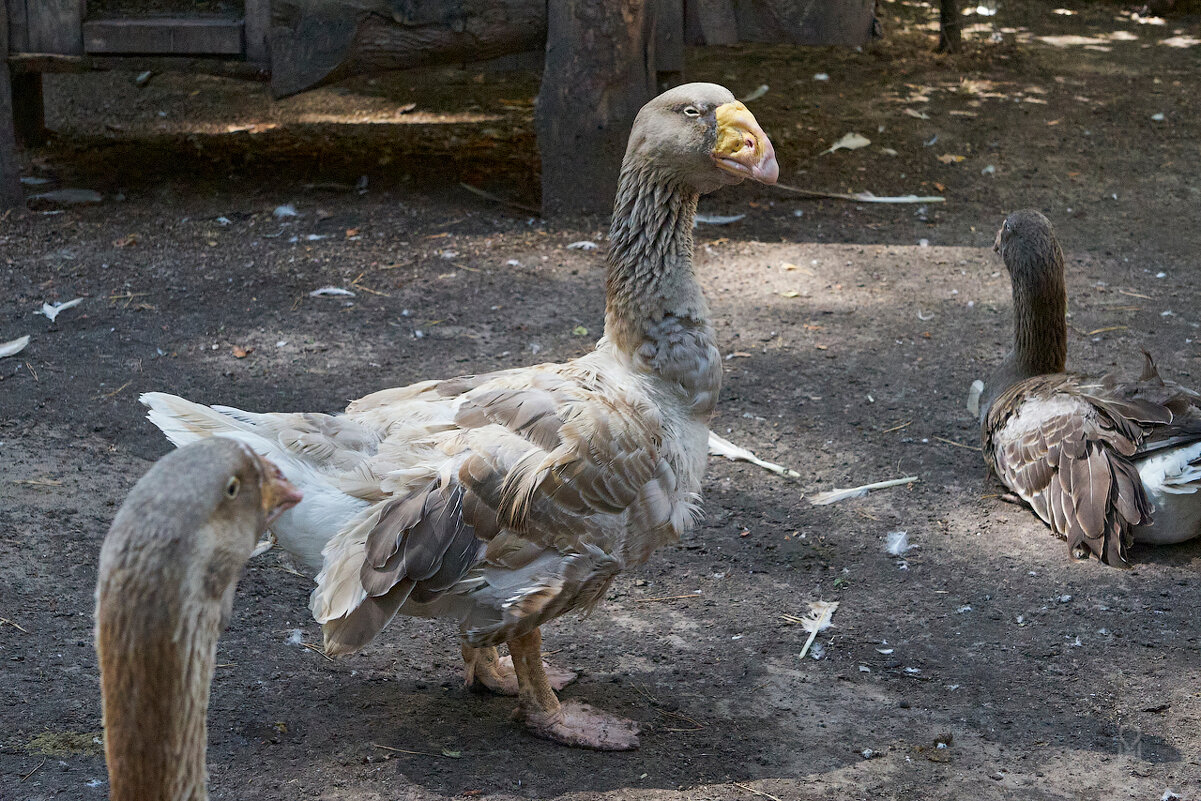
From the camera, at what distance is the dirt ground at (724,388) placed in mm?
3350

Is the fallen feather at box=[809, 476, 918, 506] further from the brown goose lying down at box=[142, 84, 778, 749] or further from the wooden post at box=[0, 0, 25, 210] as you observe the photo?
the wooden post at box=[0, 0, 25, 210]

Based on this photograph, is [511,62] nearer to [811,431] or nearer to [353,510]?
[811,431]

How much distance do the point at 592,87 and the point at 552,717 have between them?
4.56 metres

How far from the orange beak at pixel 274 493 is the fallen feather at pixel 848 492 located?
9.71 feet

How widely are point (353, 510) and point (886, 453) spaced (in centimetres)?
273

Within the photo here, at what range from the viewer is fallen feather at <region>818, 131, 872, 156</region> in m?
8.59

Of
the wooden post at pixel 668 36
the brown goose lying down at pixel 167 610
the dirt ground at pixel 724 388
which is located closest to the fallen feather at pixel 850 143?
the dirt ground at pixel 724 388

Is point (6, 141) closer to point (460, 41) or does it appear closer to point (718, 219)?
point (460, 41)

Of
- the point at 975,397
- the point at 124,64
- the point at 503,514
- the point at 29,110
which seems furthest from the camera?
the point at 29,110

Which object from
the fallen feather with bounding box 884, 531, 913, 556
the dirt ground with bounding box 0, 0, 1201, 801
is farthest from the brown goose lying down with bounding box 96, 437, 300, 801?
the fallen feather with bounding box 884, 531, 913, 556

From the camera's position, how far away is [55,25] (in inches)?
275

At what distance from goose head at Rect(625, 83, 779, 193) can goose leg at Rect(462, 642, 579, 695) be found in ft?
5.32

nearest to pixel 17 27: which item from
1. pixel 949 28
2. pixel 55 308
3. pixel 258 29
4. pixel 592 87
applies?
pixel 258 29

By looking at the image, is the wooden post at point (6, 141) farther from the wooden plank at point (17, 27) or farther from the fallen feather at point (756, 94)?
the fallen feather at point (756, 94)
